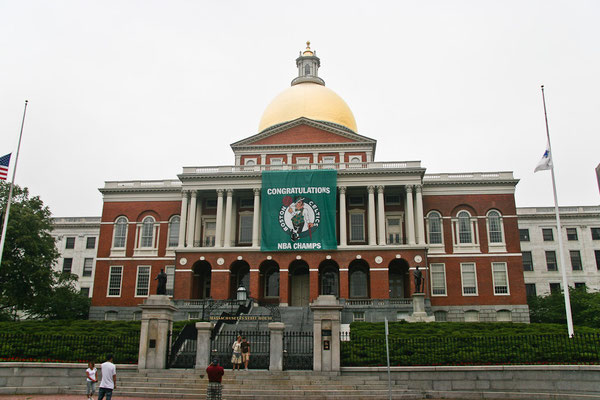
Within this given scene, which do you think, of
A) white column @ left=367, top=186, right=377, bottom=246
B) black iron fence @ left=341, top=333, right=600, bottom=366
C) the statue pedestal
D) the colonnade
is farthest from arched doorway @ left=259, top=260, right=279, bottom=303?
black iron fence @ left=341, top=333, right=600, bottom=366

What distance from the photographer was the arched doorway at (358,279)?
48094 millimetres

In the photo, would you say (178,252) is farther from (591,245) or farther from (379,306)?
(591,245)

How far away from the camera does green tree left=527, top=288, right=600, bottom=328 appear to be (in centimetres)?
4525

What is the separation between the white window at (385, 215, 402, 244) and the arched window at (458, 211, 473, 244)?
5.29m

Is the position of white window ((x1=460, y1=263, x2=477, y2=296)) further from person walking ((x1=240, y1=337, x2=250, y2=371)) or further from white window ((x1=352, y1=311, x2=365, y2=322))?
person walking ((x1=240, y1=337, x2=250, y2=371))

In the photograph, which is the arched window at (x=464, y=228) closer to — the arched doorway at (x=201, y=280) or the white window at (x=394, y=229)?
the white window at (x=394, y=229)

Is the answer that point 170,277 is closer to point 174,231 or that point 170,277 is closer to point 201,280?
point 201,280

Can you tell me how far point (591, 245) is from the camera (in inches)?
2416

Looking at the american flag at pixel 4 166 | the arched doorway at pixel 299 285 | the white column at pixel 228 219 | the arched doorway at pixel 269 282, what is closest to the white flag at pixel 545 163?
the arched doorway at pixel 299 285

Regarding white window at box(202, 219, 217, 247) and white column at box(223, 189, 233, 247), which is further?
white window at box(202, 219, 217, 247)

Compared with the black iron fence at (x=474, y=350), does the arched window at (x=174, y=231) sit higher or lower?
higher

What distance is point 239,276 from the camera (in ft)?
162

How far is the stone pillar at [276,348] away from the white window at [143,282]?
31.6 m

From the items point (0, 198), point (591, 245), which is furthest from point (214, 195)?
point (591, 245)
